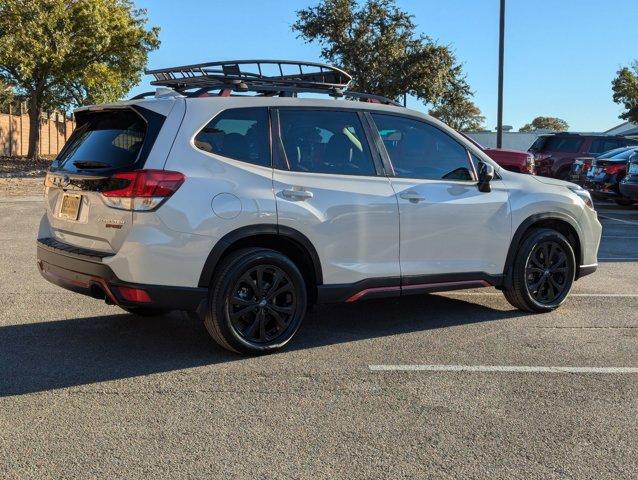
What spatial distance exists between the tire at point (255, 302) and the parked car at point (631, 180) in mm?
12015

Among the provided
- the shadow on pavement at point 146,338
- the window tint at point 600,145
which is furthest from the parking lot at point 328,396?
the window tint at point 600,145

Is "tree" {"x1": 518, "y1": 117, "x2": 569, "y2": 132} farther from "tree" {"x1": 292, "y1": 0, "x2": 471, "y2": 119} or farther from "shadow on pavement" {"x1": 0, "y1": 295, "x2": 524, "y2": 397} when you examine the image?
"shadow on pavement" {"x1": 0, "y1": 295, "x2": 524, "y2": 397}

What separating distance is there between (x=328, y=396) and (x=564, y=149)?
16937mm

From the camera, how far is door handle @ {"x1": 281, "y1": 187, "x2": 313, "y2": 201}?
4.91 meters

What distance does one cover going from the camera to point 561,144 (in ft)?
63.8

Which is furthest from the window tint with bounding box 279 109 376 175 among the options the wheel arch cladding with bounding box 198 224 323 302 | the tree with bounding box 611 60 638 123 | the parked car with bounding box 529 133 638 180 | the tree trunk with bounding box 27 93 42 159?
the tree with bounding box 611 60 638 123

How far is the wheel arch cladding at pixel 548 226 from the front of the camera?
19.9 feet

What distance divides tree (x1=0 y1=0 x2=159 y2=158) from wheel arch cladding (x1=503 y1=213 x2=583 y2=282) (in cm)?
2485

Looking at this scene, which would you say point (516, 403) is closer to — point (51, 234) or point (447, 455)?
point (447, 455)

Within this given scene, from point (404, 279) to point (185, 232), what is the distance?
184 cm

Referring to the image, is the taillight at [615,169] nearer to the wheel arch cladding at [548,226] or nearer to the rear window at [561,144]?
the rear window at [561,144]

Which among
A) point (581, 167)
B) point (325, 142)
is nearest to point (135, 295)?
point (325, 142)

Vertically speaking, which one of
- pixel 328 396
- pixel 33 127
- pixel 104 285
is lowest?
pixel 328 396

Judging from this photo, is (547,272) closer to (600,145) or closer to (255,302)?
(255,302)
